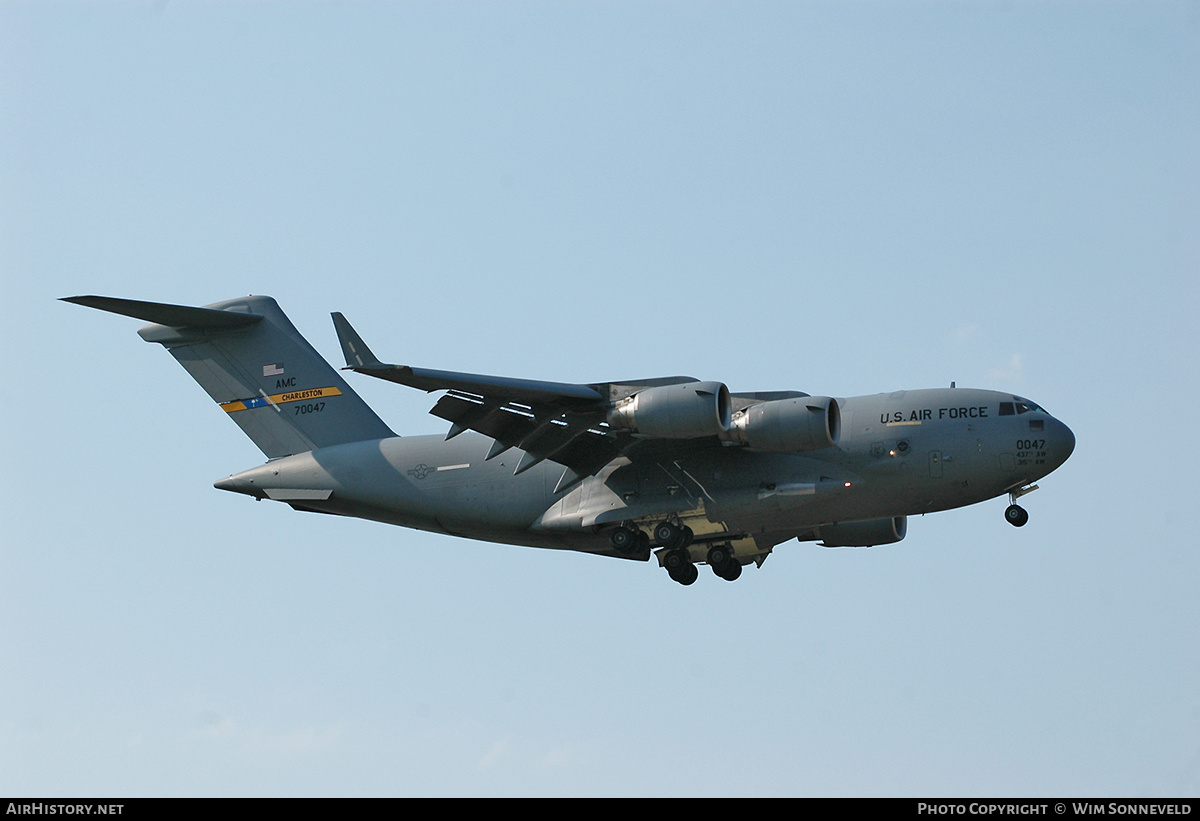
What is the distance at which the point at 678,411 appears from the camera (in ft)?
55.9

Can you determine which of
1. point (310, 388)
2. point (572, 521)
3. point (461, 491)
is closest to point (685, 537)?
point (572, 521)

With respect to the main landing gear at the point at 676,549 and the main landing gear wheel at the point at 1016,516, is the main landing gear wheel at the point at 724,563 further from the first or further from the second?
the main landing gear wheel at the point at 1016,516

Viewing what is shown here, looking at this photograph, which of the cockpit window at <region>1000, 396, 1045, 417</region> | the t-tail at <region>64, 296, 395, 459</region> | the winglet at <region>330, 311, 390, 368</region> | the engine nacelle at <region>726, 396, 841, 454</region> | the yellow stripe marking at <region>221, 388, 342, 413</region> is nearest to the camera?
the winglet at <region>330, 311, 390, 368</region>

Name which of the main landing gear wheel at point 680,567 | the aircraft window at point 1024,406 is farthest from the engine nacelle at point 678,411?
the aircraft window at point 1024,406

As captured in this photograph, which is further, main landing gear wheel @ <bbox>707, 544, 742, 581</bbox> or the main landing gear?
main landing gear wheel @ <bbox>707, 544, 742, 581</bbox>

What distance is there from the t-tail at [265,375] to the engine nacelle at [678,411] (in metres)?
4.97

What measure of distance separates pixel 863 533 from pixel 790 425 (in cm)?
427

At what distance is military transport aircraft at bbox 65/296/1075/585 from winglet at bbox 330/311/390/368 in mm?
16

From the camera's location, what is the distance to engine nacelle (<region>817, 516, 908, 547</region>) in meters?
20.8

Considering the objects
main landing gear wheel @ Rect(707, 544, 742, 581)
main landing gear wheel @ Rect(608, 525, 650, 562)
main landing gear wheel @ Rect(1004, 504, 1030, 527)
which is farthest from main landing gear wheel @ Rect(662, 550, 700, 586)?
main landing gear wheel @ Rect(1004, 504, 1030, 527)

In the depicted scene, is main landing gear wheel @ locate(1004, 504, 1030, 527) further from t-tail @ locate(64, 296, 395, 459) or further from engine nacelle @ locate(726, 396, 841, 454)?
t-tail @ locate(64, 296, 395, 459)
